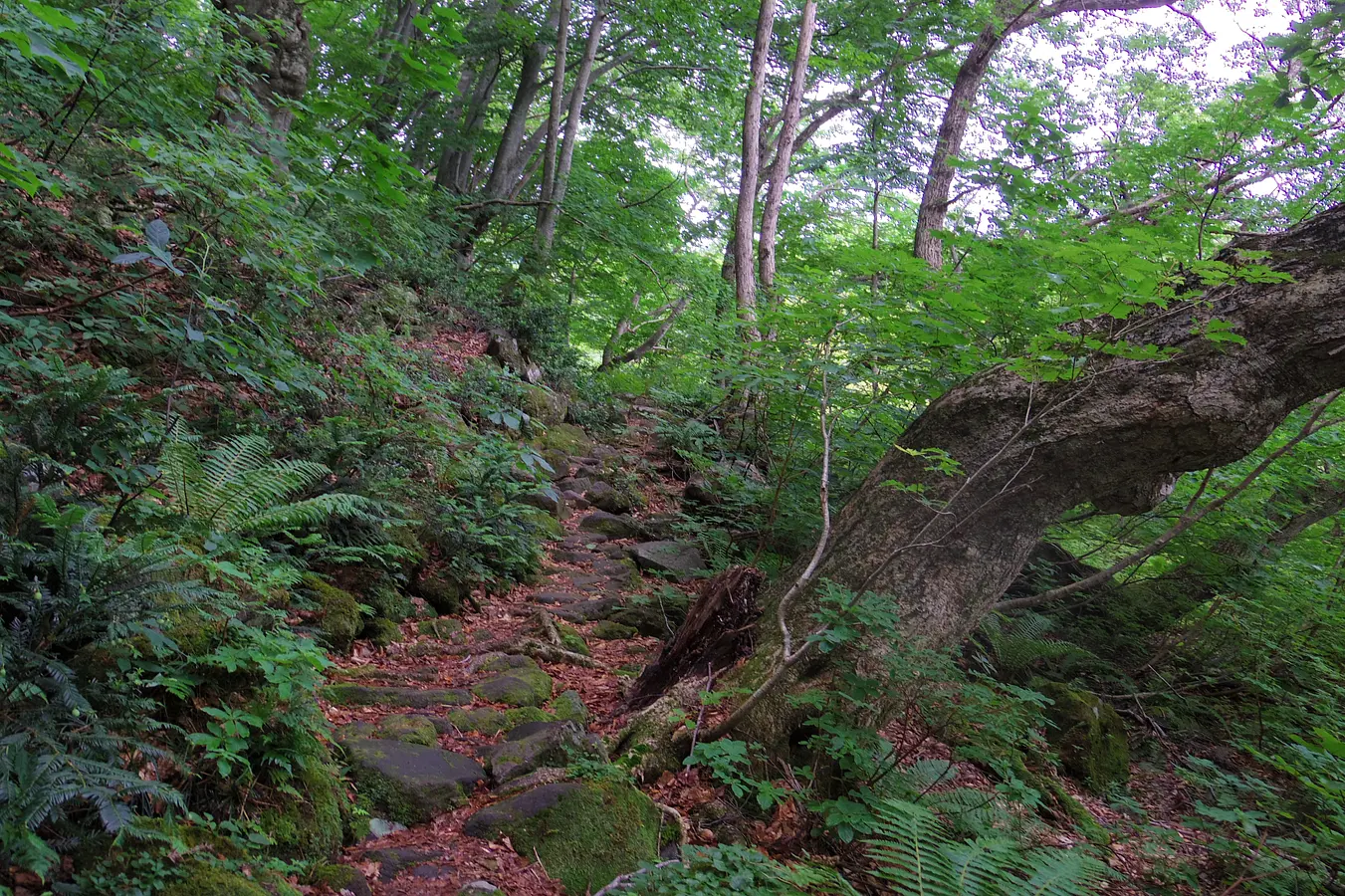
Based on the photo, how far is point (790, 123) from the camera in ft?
37.5

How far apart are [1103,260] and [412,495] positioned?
487cm

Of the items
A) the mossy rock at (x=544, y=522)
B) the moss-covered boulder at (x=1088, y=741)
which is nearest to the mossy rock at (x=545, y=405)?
the mossy rock at (x=544, y=522)

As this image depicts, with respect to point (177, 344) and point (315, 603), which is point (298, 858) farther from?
point (177, 344)

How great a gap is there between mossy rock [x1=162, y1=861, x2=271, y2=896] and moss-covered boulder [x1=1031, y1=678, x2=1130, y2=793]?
15.5ft

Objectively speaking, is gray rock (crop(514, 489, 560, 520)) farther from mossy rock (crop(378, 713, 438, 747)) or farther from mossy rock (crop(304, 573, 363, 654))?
mossy rock (crop(378, 713, 438, 747))

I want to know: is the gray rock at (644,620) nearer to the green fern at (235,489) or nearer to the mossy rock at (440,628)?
the mossy rock at (440,628)

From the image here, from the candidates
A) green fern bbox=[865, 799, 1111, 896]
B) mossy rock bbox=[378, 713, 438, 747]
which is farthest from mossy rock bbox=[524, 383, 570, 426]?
green fern bbox=[865, 799, 1111, 896]

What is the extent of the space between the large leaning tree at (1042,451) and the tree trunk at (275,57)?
516 cm

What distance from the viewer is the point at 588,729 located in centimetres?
423

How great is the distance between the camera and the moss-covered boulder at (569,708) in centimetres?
422

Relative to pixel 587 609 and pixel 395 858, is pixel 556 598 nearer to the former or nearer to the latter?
pixel 587 609

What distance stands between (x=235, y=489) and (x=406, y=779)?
5.16ft

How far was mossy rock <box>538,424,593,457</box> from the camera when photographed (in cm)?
953

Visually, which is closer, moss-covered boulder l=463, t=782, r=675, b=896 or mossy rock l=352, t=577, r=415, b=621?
moss-covered boulder l=463, t=782, r=675, b=896
